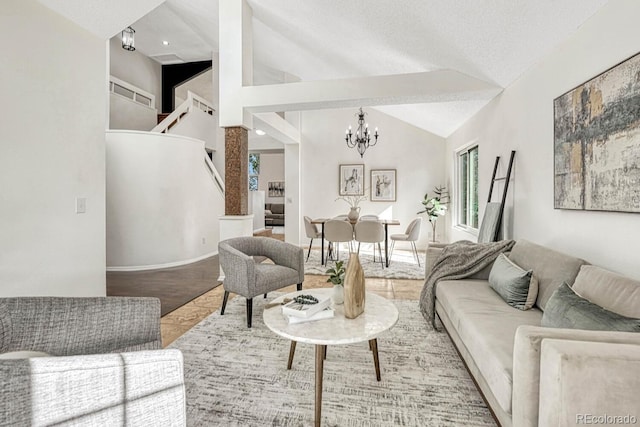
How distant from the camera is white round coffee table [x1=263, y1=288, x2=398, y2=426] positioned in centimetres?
160

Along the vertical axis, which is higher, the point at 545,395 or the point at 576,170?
the point at 576,170

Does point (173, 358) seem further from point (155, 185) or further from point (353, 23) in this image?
point (155, 185)

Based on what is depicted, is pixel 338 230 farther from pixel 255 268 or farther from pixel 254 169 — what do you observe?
pixel 254 169

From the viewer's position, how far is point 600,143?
199 centimetres

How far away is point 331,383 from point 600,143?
7.32 feet

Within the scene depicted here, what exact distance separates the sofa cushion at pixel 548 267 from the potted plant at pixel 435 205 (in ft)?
13.4

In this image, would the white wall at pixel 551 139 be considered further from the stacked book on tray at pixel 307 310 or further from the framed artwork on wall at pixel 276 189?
the framed artwork on wall at pixel 276 189

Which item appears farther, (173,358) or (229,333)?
(229,333)

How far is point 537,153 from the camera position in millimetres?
2844

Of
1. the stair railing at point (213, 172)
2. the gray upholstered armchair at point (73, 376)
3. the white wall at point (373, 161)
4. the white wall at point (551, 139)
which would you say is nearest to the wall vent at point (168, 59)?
the stair railing at point (213, 172)

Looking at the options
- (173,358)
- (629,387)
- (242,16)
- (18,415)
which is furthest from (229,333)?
(242,16)

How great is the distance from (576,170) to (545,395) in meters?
1.79

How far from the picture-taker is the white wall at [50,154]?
6.36ft

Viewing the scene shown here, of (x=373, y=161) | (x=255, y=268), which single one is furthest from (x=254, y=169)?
(x=255, y=268)
